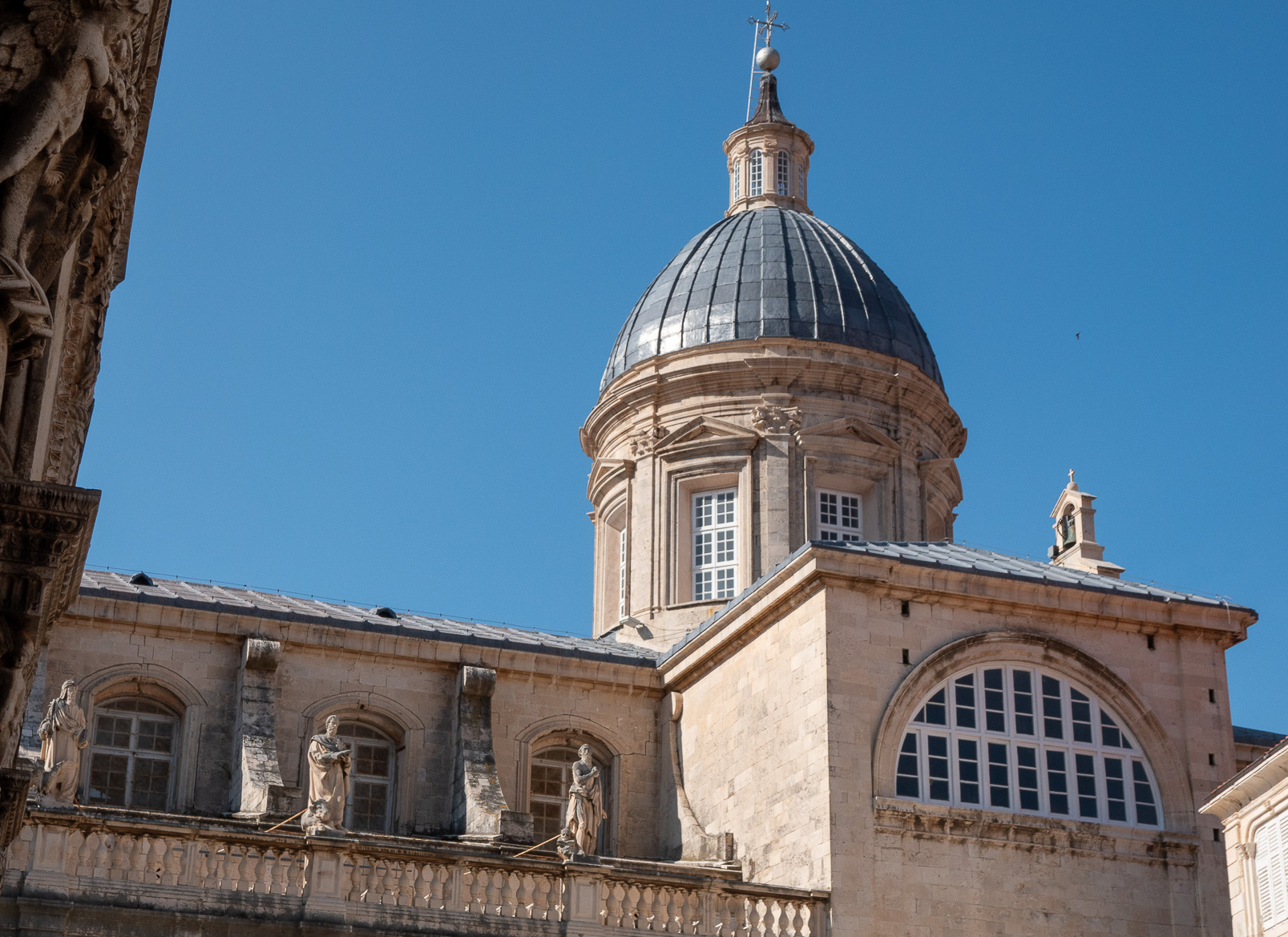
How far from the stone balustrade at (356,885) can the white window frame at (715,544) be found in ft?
37.0

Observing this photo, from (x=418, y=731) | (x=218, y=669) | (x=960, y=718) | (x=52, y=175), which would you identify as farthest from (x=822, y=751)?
(x=52, y=175)

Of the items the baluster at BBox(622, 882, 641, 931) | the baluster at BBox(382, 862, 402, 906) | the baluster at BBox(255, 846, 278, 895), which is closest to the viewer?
the baluster at BBox(255, 846, 278, 895)

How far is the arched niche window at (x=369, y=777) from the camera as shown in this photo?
30.4 m

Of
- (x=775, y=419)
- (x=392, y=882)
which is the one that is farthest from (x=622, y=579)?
(x=392, y=882)

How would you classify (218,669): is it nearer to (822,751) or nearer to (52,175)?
(822,751)

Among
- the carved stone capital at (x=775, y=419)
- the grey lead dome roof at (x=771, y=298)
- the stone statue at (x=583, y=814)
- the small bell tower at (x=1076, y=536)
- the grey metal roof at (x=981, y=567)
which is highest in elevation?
the grey lead dome roof at (x=771, y=298)

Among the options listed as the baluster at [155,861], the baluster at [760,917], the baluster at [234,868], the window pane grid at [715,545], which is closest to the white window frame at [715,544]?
the window pane grid at [715,545]

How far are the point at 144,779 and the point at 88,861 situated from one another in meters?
6.79

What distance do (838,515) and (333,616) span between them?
35.1ft

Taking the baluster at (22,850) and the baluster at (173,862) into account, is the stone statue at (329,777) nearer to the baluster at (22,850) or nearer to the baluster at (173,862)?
the baluster at (173,862)

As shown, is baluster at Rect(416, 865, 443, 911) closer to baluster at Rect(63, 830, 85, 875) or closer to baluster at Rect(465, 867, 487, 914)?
baluster at Rect(465, 867, 487, 914)

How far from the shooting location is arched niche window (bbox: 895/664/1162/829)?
27.4 meters

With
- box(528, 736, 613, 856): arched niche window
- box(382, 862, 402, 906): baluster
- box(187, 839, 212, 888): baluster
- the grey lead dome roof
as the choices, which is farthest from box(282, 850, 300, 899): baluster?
the grey lead dome roof

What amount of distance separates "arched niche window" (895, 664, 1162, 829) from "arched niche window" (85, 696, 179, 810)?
11121 mm
